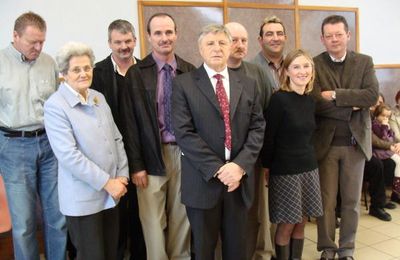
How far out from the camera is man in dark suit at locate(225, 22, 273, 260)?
8.41 feet

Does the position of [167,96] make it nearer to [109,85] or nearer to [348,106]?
[109,85]

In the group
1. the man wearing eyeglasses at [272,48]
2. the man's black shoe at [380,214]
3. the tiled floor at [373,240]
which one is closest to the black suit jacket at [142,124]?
the man wearing eyeglasses at [272,48]

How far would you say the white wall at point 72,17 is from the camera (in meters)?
3.17

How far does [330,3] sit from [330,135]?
8.38 ft

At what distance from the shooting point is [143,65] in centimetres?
244

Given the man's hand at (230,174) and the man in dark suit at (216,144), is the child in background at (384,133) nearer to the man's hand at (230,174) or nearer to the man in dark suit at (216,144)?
the man in dark suit at (216,144)

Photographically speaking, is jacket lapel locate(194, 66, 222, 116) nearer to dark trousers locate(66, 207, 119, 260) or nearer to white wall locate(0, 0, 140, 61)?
dark trousers locate(66, 207, 119, 260)

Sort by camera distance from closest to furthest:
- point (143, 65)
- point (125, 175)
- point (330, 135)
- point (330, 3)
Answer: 1. point (125, 175)
2. point (143, 65)
3. point (330, 135)
4. point (330, 3)

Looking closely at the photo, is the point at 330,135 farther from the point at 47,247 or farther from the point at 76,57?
the point at 47,247

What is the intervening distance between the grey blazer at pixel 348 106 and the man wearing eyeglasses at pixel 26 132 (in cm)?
177

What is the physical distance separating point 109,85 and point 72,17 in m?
1.14

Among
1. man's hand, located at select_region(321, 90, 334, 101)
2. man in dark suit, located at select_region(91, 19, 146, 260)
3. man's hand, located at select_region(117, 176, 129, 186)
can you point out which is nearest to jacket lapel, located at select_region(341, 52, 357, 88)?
man's hand, located at select_region(321, 90, 334, 101)

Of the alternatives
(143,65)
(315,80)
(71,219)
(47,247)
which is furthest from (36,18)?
(315,80)

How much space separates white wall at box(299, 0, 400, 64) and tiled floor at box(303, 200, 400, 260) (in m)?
2.11
